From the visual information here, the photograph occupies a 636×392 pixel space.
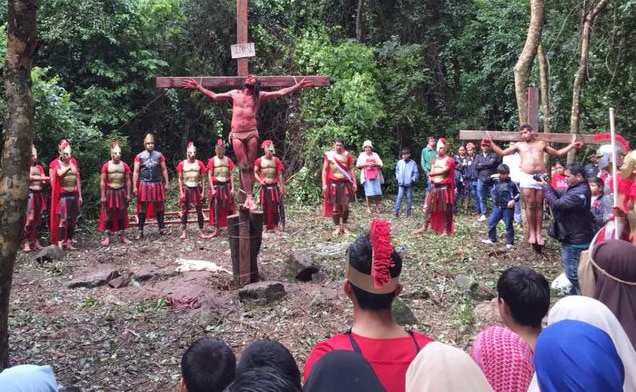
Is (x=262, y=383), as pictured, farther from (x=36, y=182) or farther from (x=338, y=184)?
(x=36, y=182)

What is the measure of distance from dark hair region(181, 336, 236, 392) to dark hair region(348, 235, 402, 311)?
0.75 meters

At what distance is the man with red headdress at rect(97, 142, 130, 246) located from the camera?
1080cm

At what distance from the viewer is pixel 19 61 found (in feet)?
13.7

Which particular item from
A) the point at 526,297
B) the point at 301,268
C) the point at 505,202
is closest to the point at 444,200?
the point at 505,202

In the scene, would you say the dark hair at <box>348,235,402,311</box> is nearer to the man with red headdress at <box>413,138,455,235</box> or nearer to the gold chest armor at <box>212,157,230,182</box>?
the man with red headdress at <box>413,138,455,235</box>

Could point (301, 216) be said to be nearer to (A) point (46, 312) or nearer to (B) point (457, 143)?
(B) point (457, 143)

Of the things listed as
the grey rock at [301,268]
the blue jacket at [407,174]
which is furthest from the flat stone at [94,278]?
the blue jacket at [407,174]

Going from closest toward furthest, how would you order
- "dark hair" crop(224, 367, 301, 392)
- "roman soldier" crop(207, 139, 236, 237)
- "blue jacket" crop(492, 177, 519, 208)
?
"dark hair" crop(224, 367, 301, 392), "blue jacket" crop(492, 177, 519, 208), "roman soldier" crop(207, 139, 236, 237)

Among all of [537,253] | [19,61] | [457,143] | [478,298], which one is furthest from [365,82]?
[19,61]

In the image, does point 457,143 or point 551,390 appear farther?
point 457,143

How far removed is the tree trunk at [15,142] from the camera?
4133mm

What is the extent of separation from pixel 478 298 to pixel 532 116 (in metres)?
3.50

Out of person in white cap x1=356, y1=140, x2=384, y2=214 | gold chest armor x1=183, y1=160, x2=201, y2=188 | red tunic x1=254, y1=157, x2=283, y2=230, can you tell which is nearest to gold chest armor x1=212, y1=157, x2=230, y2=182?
gold chest armor x1=183, y1=160, x2=201, y2=188

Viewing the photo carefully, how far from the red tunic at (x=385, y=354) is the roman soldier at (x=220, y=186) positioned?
9633 mm
